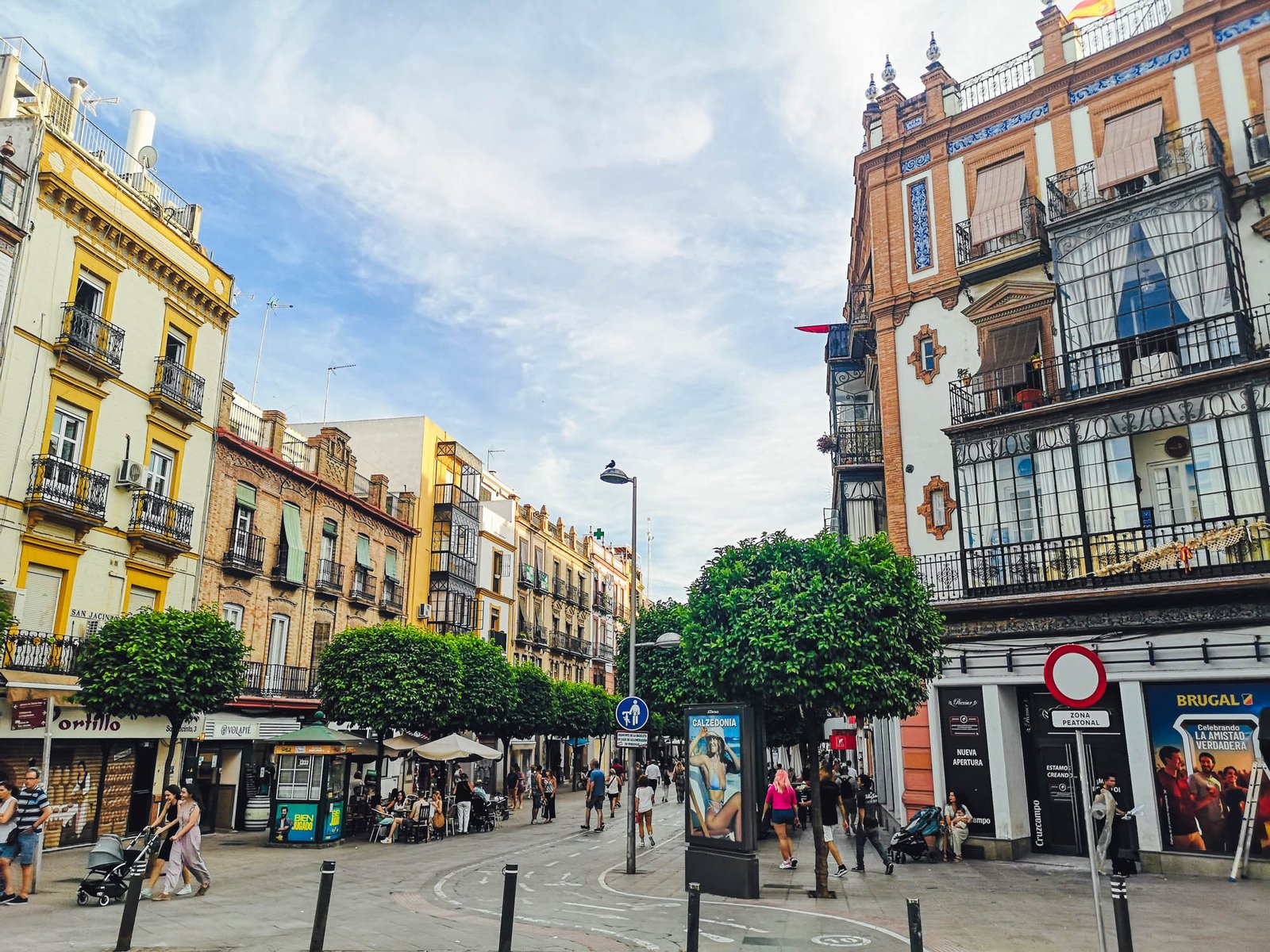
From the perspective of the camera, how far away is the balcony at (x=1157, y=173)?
17.5 meters

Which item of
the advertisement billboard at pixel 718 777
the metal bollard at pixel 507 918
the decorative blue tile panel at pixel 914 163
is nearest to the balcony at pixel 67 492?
the advertisement billboard at pixel 718 777

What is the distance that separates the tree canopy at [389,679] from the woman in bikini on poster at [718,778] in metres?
13.7

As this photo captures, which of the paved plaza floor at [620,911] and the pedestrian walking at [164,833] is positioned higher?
the pedestrian walking at [164,833]

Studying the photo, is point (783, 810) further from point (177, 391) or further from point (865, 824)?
point (177, 391)

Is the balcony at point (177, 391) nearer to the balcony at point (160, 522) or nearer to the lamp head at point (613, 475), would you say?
the balcony at point (160, 522)

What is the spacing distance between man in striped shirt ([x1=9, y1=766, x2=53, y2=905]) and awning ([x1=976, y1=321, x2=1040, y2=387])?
18.6 meters

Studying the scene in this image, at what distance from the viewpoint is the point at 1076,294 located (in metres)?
18.5

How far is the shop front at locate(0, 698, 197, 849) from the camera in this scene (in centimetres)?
1984

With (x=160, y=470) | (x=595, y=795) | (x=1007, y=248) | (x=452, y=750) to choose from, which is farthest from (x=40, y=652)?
(x=1007, y=248)

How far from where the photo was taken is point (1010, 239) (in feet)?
66.7

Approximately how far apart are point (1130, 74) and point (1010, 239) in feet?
13.0

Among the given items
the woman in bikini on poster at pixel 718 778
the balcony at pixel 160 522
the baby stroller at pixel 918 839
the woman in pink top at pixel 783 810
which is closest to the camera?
the woman in bikini on poster at pixel 718 778

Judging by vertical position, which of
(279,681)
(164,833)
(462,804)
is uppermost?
(279,681)

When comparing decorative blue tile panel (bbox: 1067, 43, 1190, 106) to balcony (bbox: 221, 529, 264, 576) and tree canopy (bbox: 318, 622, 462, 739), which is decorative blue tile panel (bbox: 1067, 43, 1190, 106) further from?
balcony (bbox: 221, 529, 264, 576)
